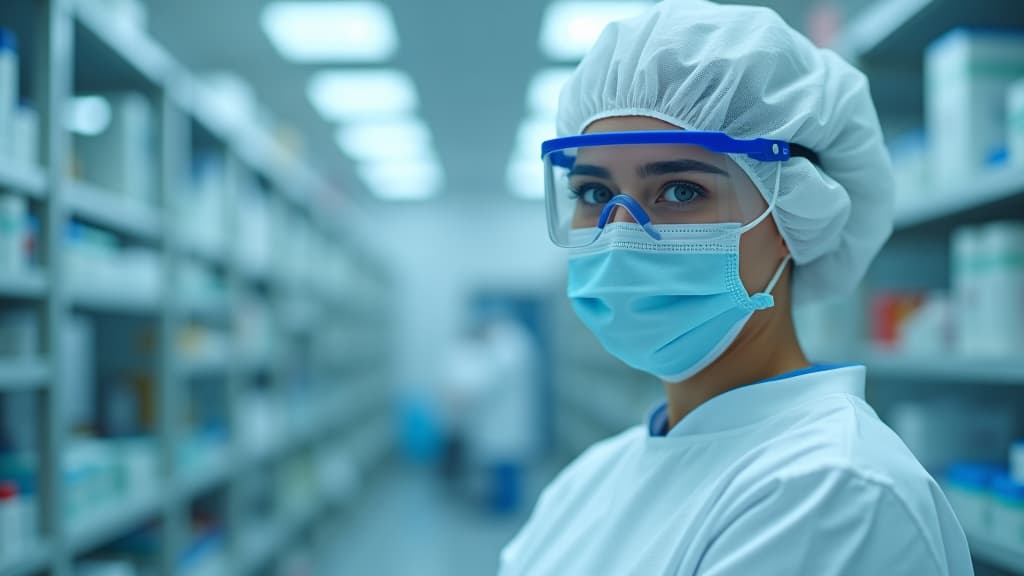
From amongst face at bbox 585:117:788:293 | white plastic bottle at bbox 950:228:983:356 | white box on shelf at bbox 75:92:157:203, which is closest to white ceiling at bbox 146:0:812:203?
white box on shelf at bbox 75:92:157:203

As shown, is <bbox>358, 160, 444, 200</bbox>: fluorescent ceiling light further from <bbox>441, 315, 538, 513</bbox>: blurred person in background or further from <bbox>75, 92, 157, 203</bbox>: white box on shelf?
<bbox>75, 92, 157, 203</bbox>: white box on shelf

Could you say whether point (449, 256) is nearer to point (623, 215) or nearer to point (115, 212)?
point (115, 212)

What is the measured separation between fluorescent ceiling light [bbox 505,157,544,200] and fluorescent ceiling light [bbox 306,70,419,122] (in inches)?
74.1

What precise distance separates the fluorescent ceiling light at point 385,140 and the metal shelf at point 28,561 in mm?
5328

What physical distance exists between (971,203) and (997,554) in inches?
29.7

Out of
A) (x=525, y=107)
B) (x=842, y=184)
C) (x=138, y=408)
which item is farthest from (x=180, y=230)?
(x=525, y=107)

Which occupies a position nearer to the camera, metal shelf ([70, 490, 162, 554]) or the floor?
metal shelf ([70, 490, 162, 554])

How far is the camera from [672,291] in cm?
101

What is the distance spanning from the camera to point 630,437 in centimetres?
131

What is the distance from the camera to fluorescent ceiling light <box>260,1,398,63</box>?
172 inches

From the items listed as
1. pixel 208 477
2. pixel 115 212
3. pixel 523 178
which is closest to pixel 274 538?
pixel 208 477

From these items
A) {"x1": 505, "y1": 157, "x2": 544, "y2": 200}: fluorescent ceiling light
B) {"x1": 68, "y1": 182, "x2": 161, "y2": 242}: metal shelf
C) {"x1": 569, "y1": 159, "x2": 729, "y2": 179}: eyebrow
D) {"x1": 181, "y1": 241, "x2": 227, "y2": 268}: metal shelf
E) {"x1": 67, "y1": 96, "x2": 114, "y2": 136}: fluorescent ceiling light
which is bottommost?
{"x1": 569, "y1": 159, "x2": 729, "y2": 179}: eyebrow

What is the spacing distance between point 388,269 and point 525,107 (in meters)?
3.55

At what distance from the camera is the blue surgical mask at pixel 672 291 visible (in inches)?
39.7
